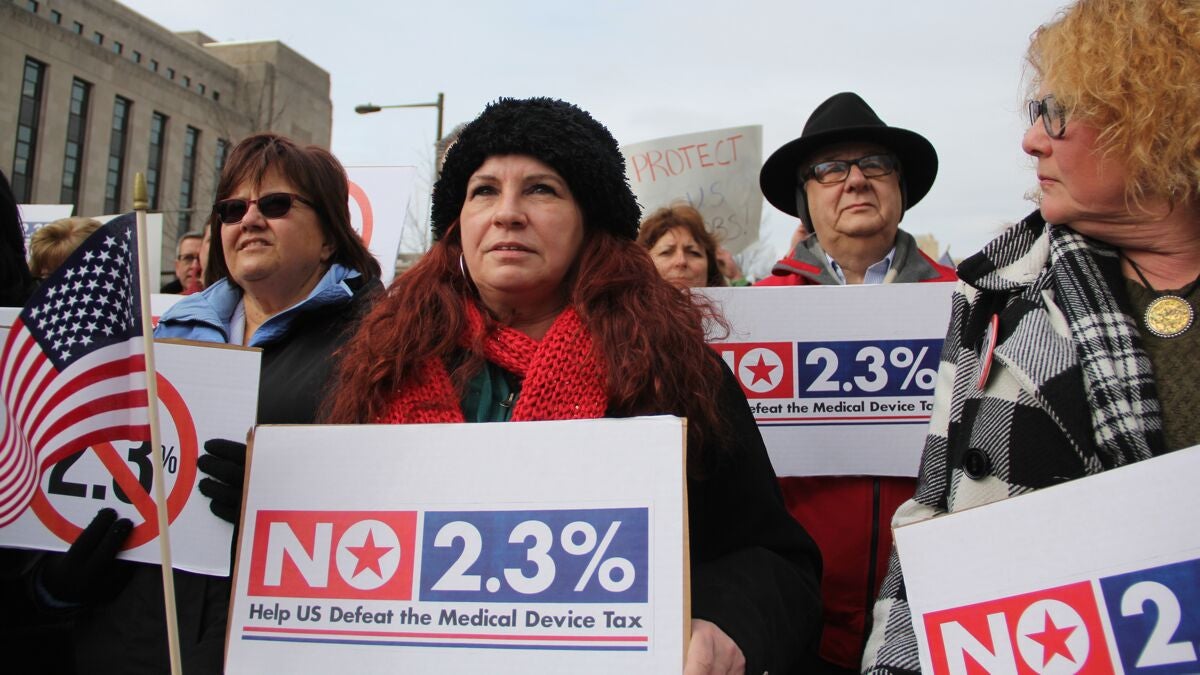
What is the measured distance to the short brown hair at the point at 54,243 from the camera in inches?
162

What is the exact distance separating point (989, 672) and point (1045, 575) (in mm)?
176

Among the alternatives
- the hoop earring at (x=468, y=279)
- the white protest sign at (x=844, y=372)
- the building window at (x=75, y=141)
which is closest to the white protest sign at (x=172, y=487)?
the hoop earring at (x=468, y=279)

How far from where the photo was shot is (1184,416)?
1519 mm

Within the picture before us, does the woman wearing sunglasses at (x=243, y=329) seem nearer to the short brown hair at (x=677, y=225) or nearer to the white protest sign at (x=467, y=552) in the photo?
the white protest sign at (x=467, y=552)

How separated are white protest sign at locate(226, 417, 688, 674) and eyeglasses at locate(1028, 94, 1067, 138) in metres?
0.92

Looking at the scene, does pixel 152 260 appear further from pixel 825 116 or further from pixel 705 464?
pixel 705 464

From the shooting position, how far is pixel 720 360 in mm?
2082

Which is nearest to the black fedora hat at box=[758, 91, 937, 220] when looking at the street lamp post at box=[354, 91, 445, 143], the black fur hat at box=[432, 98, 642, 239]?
the black fur hat at box=[432, 98, 642, 239]

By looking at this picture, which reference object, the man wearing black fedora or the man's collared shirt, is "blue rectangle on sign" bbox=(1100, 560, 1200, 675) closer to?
the man wearing black fedora

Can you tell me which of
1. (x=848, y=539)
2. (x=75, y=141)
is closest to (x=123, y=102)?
(x=75, y=141)

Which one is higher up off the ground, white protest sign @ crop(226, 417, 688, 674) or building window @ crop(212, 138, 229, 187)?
building window @ crop(212, 138, 229, 187)

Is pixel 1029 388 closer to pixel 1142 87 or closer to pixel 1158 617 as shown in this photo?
pixel 1158 617

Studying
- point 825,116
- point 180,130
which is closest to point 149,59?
point 180,130

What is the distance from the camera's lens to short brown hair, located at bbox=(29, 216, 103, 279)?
411 cm
